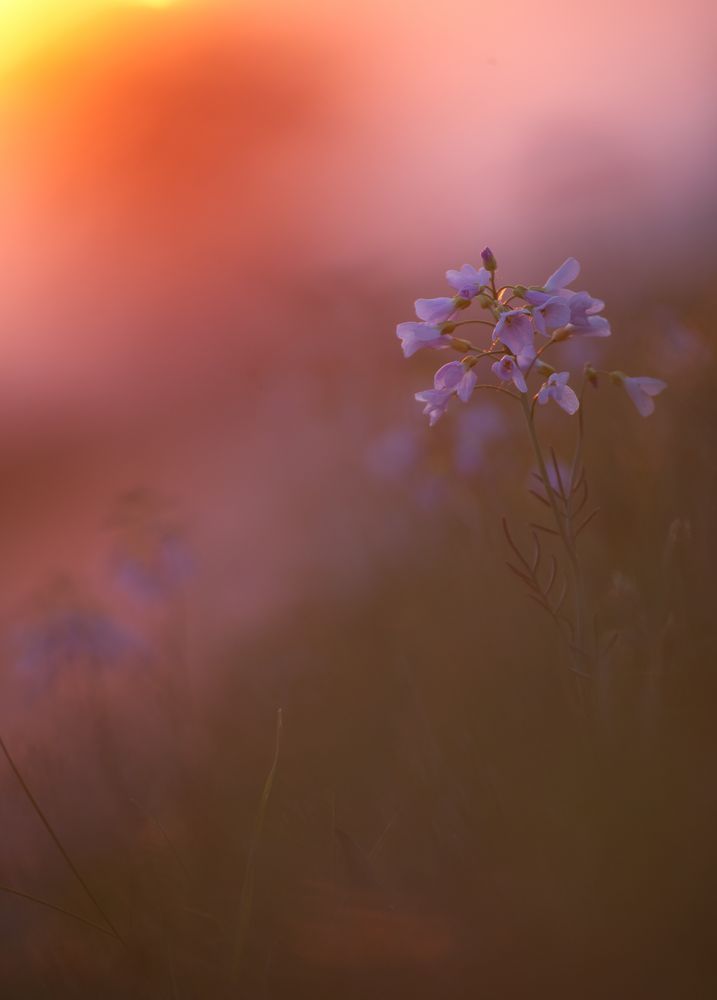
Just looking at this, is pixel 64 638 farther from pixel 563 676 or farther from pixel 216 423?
pixel 216 423

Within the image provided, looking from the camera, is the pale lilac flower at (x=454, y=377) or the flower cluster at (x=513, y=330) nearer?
the flower cluster at (x=513, y=330)

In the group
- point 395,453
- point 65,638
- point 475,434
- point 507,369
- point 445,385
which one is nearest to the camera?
point 507,369

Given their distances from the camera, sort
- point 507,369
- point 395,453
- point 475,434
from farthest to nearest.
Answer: point 395,453
point 475,434
point 507,369

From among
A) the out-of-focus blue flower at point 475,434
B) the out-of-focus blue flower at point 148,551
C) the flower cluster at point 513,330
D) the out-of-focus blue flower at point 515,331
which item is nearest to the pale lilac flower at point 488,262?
the flower cluster at point 513,330

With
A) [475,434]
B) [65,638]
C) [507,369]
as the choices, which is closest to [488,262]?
[507,369]

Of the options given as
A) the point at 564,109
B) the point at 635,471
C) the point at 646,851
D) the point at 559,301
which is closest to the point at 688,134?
the point at 564,109

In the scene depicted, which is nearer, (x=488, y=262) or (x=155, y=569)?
(x=488, y=262)

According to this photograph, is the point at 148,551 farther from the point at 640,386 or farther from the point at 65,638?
the point at 640,386

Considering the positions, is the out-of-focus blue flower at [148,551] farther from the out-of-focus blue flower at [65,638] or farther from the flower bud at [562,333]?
the flower bud at [562,333]
